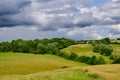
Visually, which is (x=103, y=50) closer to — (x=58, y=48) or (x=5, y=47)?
(x=58, y=48)

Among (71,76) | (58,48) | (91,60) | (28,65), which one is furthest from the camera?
(58,48)

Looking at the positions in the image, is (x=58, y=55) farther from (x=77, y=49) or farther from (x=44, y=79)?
(x=44, y=79)

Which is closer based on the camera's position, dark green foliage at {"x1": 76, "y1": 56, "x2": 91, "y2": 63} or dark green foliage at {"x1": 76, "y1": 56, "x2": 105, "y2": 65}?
dark green foliage at {"x1": 76, "y1": 56, "x2": 105, "y2": 65}

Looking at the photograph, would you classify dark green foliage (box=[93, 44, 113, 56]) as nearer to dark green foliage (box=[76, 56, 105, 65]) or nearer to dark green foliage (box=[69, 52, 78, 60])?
dark green foliage (box=[69, 52, 78, 60])

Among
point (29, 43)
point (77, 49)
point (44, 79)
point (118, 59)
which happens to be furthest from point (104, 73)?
point (29, 43)

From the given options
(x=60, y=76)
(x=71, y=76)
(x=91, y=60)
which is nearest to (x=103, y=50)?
(x=91, y=60)

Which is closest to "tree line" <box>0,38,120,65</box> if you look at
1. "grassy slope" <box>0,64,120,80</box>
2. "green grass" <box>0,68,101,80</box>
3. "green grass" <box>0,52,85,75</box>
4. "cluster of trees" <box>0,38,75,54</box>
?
"cluster of trees" <box>0,38,75,54</box>

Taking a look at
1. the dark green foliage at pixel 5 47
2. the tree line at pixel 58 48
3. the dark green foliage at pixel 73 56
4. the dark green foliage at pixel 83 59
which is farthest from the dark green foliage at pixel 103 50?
the dark green foliage at pixel 5 47

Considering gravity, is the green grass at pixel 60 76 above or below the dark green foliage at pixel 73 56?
above

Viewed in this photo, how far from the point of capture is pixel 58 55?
126 meters

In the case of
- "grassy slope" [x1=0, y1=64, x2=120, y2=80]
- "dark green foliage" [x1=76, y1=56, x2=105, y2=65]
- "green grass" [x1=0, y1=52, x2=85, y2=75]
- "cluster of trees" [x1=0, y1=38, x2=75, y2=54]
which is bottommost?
"dark green foliage" [x1=76, y1=56, x2=105, y2=65]

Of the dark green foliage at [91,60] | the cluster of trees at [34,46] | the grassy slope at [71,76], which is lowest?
the dark green foliage at [91,60]

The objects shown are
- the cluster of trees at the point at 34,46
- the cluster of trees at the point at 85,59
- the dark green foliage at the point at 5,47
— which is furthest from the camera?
the dark green foliage at the point at 5,47

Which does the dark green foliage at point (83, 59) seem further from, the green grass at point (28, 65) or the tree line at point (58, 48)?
the green grass at point (28, 65)
